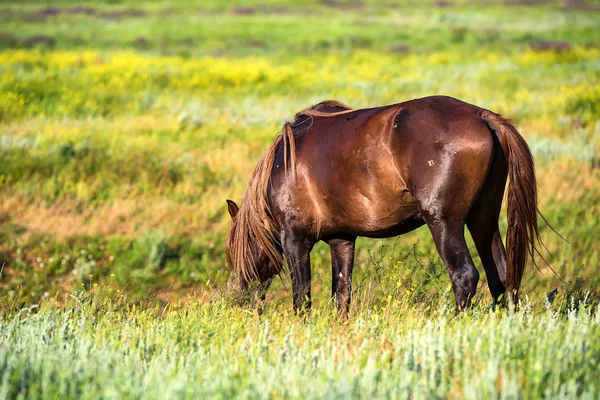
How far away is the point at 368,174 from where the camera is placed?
5.98m

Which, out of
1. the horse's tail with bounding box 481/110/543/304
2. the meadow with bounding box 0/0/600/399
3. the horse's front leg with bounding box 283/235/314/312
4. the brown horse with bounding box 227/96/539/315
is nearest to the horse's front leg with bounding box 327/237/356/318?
the brown horse with bounding box 227/96/539/315

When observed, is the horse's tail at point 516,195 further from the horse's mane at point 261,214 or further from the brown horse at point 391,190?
the horse's mane at point 261,214

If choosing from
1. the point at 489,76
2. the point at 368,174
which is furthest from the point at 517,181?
the point at 489,76

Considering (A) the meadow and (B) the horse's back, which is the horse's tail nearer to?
(B) the horse's back

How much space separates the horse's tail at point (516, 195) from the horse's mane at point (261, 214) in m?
1.36

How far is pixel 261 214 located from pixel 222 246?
421cm

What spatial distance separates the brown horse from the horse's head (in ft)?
0.04

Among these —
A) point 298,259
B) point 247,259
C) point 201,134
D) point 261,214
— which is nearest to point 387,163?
point 298,259

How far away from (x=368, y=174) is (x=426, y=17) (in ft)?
160

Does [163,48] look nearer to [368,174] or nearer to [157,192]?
[157,192]

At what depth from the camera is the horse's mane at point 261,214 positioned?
663 cm

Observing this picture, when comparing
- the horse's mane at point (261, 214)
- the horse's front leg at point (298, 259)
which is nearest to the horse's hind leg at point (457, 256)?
the horse's front leg at point (298, 259)

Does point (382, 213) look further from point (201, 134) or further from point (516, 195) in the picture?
point (201, 134)

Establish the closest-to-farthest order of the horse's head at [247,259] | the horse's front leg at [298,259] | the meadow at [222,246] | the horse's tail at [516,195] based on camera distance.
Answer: the meadow at [222,246], the horse's tail at [516,195], the horse's front leg at [298,259], the horse's head at [247,259]
